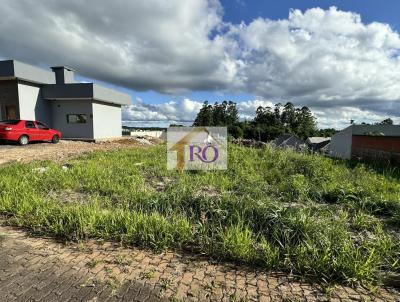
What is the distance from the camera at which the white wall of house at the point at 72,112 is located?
20.2 metres

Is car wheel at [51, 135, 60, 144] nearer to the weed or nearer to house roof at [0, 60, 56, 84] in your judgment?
house roof at [0, 60, 56, 84]

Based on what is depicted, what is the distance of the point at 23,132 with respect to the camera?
46.5 ft

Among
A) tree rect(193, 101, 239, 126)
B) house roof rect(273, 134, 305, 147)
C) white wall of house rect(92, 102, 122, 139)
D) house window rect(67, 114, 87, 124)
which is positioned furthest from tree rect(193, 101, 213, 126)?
house window rect(67, 114, 87, 124)

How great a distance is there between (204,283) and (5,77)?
64.3ft

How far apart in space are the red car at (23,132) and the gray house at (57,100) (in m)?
3.71

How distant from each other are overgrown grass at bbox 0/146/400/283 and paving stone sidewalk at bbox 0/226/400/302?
20cm

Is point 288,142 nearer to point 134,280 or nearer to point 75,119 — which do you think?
point 75,119

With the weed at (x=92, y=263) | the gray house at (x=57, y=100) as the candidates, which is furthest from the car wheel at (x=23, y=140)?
the weed at (x=92, y=263)

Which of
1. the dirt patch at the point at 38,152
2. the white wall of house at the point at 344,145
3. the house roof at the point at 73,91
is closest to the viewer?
the dirt patch at the point at 38,152

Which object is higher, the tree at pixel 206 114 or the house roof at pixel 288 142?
the tree at pixel 206 114

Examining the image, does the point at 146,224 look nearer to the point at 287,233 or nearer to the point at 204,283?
the point at 204,283

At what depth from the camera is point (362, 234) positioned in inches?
138

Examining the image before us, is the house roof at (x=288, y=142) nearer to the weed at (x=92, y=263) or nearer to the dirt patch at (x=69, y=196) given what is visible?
the dirt patch at (x=69, y=196)

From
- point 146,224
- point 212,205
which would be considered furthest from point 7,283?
point 212,205
